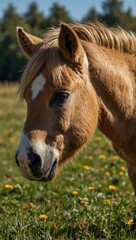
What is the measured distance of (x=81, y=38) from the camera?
4.34 m

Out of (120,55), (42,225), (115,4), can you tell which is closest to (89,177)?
(42,225)

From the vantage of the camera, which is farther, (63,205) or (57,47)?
(63,205)

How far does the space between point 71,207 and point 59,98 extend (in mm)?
2072

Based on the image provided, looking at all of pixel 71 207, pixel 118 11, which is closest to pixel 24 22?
pixel 118 11

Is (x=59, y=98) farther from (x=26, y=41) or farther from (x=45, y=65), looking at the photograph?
(x=26, y=41)

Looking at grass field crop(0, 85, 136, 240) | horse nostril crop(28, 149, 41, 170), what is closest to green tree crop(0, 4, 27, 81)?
grass field crop(0, 85, 136, 240)

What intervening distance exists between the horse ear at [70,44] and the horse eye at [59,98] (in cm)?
34

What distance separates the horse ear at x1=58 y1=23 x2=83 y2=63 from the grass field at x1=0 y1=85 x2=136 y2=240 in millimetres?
1111

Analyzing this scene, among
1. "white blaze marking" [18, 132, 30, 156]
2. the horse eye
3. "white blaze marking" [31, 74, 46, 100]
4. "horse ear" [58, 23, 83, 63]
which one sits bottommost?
"white blaze marking" [18, 132, 30, 156]

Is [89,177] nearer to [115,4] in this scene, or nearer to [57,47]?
[57,47]

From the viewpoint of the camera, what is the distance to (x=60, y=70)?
386 cm

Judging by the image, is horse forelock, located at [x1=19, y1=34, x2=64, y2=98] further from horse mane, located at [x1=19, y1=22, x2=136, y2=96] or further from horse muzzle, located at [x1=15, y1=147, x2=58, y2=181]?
horse muzzle, located at [x1=15, y1=147, x2=58, y2=181]

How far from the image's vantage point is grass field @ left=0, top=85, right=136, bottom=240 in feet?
14.6

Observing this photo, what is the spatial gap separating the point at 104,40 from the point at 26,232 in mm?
2146
